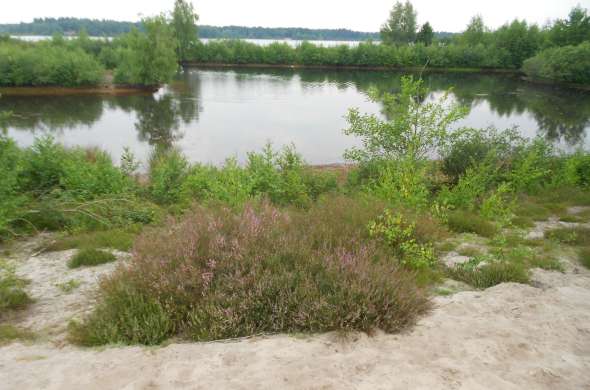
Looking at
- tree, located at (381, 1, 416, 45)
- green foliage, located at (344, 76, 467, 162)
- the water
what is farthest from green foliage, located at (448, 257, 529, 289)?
tree, located at (381, 1, 416, 45)

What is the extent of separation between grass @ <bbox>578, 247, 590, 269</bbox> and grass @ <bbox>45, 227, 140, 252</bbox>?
7.32 m

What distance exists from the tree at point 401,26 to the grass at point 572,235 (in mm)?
103184

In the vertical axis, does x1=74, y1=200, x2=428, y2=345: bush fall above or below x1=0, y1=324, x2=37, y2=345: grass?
above

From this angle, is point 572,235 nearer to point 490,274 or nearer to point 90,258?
point 490,274

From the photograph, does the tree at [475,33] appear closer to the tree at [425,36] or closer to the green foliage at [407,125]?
the tree at [425,36]

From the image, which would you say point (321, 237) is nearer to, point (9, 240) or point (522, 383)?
point (522, 383)

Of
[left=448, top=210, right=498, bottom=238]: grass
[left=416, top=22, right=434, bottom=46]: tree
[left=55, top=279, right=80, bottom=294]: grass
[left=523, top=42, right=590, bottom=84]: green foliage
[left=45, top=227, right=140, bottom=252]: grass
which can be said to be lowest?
[left=45, top=227, right=140, bottom=252]: grass

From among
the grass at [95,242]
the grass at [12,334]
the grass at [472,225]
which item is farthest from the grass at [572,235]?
the grass at [12,334]

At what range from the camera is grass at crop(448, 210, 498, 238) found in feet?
25.5

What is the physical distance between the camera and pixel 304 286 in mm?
4125

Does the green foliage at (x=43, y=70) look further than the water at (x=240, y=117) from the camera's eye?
Yes

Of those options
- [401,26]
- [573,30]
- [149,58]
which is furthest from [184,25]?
[573,30]

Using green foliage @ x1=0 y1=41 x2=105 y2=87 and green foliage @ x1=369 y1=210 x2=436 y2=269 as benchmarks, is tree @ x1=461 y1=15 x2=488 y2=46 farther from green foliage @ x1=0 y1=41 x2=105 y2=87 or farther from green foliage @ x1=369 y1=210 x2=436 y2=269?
green foliage @ x1=369 y1=210 x2=436 y2=269

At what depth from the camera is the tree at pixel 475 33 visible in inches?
4109
